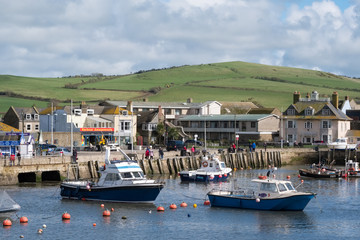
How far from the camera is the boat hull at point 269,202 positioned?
58406mm

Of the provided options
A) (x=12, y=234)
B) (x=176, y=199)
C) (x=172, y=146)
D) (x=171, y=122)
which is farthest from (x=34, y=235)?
(x=171, y=122)

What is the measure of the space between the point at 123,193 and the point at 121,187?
23.2 inches

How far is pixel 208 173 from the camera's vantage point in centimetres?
8200

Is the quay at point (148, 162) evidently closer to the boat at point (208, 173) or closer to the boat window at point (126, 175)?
the boat at point (208, 173)

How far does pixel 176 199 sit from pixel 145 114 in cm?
6967

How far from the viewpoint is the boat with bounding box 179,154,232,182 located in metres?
81.3

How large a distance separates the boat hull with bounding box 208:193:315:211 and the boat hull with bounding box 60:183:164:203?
19.3 feet

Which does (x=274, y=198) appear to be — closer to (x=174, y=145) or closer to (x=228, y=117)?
(x=174, y=145)

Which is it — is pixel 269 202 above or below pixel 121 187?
below

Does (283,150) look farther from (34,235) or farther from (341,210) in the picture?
(34,235)

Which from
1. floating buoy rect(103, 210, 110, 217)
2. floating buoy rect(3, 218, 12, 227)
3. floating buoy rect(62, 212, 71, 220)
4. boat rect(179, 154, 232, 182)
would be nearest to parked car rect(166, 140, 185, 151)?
boat rect(179, 154, 232, 182)

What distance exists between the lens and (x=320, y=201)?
66.4 metres

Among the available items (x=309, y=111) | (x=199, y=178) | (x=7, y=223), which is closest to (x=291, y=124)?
(x=309, y=111)

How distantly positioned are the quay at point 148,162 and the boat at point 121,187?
6.36 metres
